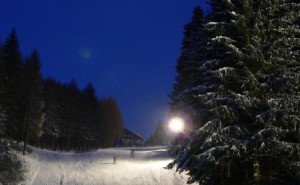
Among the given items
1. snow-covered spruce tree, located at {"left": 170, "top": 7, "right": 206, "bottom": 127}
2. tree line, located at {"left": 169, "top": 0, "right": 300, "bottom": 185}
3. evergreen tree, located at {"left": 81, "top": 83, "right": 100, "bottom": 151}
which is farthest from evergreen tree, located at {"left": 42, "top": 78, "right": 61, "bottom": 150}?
tree line, located at {"left": 169, "top": 0, "right": 300, "bottom": 185}

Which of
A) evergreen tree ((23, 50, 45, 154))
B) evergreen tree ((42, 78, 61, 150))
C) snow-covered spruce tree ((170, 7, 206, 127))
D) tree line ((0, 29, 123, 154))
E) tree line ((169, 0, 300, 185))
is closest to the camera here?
tree line ((169, 0, 300, 185))

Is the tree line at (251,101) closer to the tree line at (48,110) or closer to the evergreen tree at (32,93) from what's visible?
the tree line at (48,110)

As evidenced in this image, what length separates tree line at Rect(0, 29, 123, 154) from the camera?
50209mm

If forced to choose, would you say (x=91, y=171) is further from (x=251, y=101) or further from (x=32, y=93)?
(x=251, y=101)

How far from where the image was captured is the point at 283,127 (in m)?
17.2

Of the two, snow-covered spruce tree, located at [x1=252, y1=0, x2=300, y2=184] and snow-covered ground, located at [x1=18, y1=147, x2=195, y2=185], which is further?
snow-covered ground, located at [x1=18, y1=147, x2=195, y2=185]

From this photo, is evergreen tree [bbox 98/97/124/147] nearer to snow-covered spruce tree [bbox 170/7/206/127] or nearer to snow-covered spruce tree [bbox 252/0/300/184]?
snow-covered spruce tree [bbox 170/7/206/127]

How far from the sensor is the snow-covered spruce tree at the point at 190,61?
21.8 meters

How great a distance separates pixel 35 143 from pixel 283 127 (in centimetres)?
6431

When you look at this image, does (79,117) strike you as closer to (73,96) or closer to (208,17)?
(73,96)

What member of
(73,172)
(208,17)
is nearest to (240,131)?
(208,17)

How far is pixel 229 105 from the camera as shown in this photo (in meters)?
17.3

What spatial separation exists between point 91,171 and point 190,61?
66.8ft

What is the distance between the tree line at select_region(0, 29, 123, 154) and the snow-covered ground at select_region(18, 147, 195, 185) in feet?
13.2
